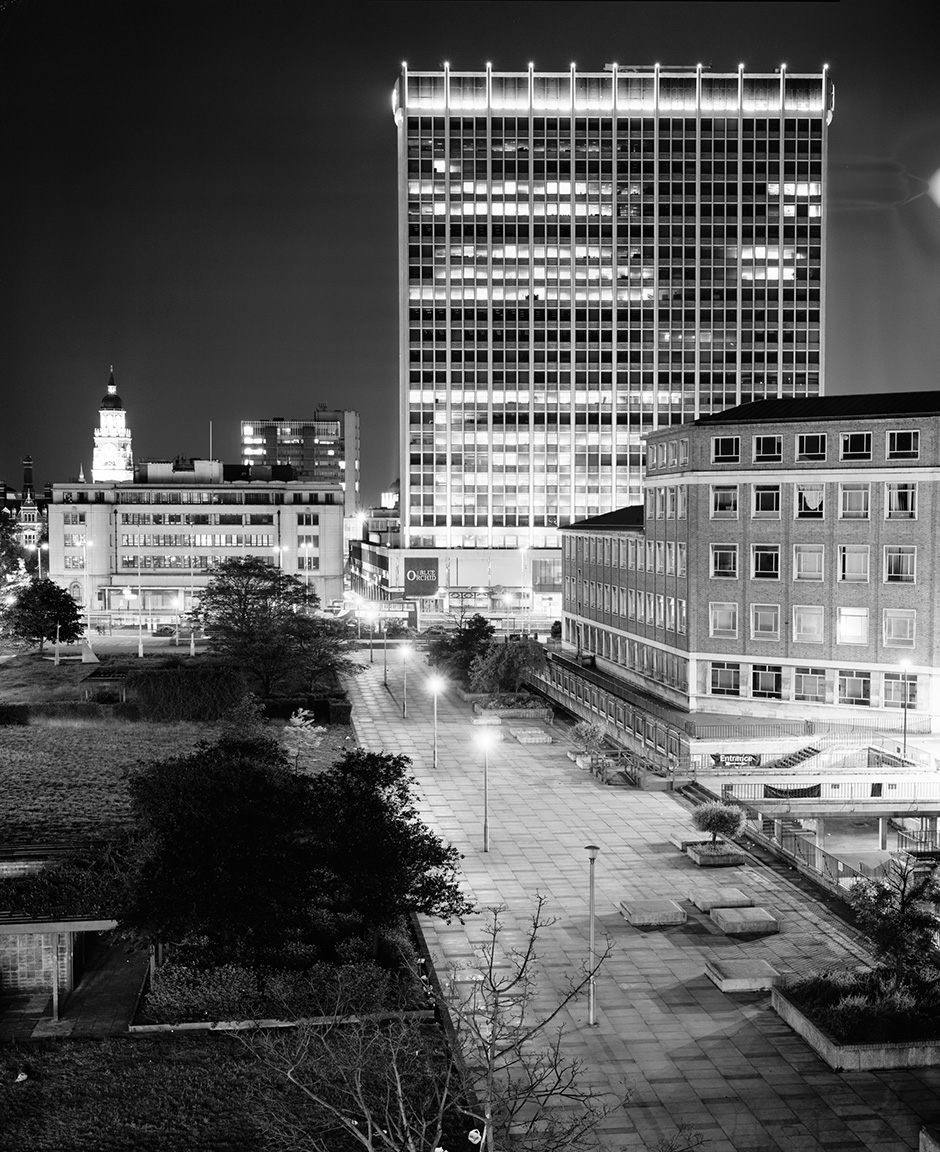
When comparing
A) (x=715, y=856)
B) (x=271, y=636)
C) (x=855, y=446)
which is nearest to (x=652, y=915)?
(x=715, y=856)

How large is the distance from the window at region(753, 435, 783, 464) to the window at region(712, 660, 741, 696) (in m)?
10.9

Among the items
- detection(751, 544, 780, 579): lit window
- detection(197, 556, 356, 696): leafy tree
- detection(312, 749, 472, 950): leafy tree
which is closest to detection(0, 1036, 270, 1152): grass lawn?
detection(312, 749, 472, 950): leafy tree

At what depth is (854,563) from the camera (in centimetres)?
5662

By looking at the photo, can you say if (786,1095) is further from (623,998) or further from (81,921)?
(81,921)

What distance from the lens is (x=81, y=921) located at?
87.5 feet

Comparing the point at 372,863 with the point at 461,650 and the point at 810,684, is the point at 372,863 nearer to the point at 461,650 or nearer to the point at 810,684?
the point at 810,684

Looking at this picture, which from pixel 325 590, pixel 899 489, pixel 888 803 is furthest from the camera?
pixel 325 590

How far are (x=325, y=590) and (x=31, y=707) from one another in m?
74.9

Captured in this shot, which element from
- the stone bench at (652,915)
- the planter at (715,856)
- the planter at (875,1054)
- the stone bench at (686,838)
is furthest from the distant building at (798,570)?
the planter at (875,1054)

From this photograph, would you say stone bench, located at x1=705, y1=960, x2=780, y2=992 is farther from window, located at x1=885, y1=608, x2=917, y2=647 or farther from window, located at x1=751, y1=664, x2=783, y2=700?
window, located at x1=751, y1=664, x2=783, y2=700

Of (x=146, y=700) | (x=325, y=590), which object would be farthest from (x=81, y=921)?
(x=325, y=590)

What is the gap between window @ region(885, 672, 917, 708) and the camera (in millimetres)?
54594

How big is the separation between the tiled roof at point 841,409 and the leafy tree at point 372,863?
122 ft

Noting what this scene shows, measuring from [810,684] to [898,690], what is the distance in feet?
14.5
